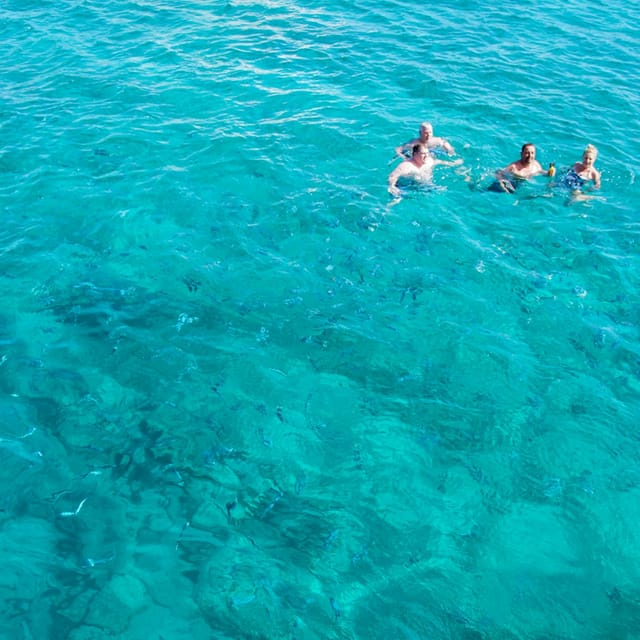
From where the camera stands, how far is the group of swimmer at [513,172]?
18.3 meters

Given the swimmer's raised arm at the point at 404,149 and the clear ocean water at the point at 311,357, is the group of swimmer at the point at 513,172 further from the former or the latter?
the clear ocean water at the point at 311,357

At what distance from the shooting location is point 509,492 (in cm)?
1154

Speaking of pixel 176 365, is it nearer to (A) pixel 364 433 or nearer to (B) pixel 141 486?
(B) pixel 141 486

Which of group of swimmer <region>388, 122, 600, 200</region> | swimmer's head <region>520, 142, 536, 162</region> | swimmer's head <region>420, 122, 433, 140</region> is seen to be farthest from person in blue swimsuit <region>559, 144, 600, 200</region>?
swimmer's head <region>420, 122, 433, 140</region>

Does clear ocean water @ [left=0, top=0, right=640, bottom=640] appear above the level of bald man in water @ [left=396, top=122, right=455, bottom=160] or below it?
below

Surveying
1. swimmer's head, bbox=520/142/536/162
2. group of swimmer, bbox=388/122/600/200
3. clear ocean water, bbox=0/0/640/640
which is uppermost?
swimmer's head, bbox=520/142/536/162

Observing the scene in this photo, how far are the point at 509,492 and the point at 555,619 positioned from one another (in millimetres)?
2348

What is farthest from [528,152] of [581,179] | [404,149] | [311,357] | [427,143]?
[311,357]

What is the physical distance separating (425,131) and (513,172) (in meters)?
3.14

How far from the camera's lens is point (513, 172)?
18.7 metres

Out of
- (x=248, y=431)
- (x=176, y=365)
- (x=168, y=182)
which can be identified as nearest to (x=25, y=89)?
(x=168, y=182)

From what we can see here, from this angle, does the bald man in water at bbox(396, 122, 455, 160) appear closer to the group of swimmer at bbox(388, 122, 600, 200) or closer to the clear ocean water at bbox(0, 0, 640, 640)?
the group of swimmer at bbox(388, 122, 600, 200)

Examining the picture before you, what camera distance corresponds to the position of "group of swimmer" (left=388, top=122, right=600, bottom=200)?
60.2 feet

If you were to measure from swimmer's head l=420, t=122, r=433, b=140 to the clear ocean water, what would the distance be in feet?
4.71
